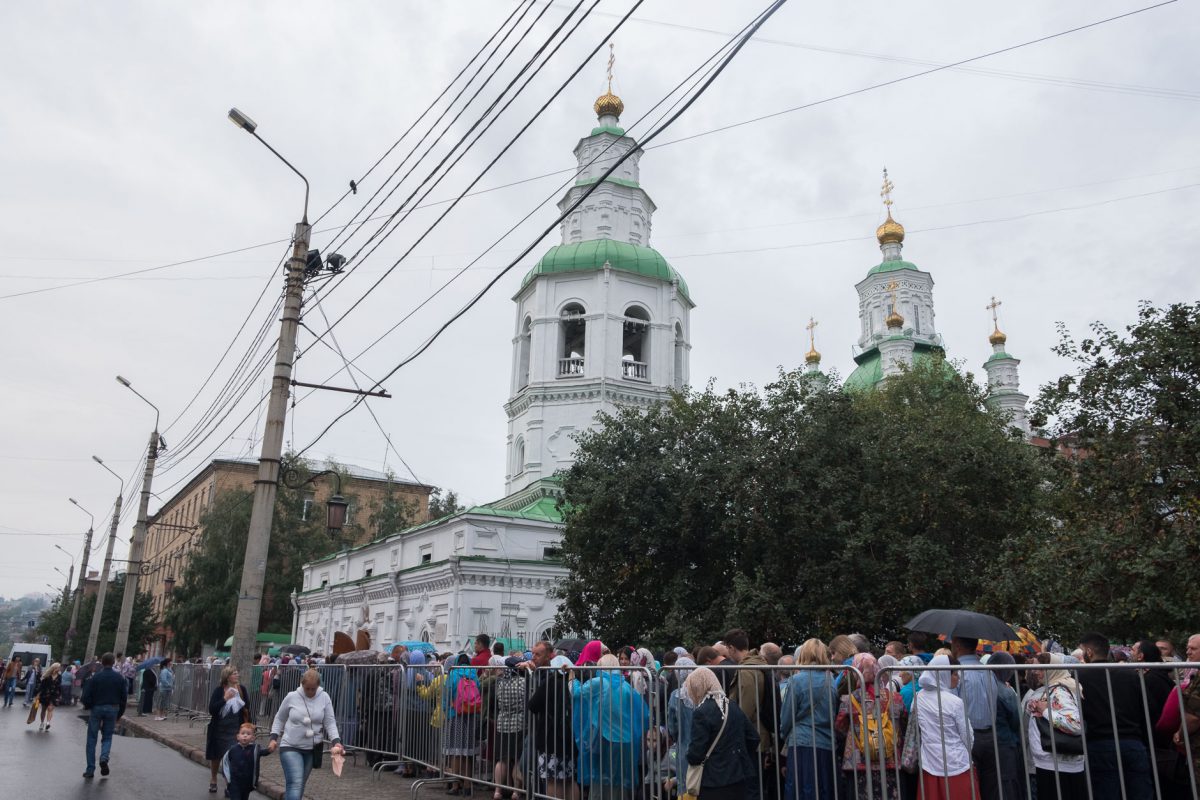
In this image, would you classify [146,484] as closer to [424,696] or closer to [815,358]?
[424,696]

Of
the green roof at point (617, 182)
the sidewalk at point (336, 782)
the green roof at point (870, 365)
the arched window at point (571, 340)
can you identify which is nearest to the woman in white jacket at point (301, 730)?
the sidewalk at point (336, 782)

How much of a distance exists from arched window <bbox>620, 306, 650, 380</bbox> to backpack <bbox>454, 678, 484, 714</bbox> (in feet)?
81.8

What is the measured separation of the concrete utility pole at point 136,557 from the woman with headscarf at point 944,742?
82.5 ft

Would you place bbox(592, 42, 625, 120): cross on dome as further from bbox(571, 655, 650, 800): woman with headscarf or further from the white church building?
bbox(571, 655, 650, 800): woman with headscarf

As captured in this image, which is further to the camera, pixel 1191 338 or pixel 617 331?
pixel 617 331

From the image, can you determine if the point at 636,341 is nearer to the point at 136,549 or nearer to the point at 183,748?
the point at 136,549

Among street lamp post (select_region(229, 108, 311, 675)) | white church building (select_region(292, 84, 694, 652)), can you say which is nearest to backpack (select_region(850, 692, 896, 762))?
street lamp post (select_region(229, 108, 311, 675))

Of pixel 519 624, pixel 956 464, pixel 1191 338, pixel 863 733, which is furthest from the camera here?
pixel 519 624

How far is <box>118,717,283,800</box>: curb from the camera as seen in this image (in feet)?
35.2

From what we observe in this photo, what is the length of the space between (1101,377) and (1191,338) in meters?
1.70

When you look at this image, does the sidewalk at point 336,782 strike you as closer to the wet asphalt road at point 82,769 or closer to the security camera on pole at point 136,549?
the wet asphalt road at point 82,769

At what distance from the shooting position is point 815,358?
63.9 metres

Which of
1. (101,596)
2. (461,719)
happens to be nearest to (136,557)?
(101,596)

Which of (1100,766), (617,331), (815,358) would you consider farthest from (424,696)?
(815,358)
